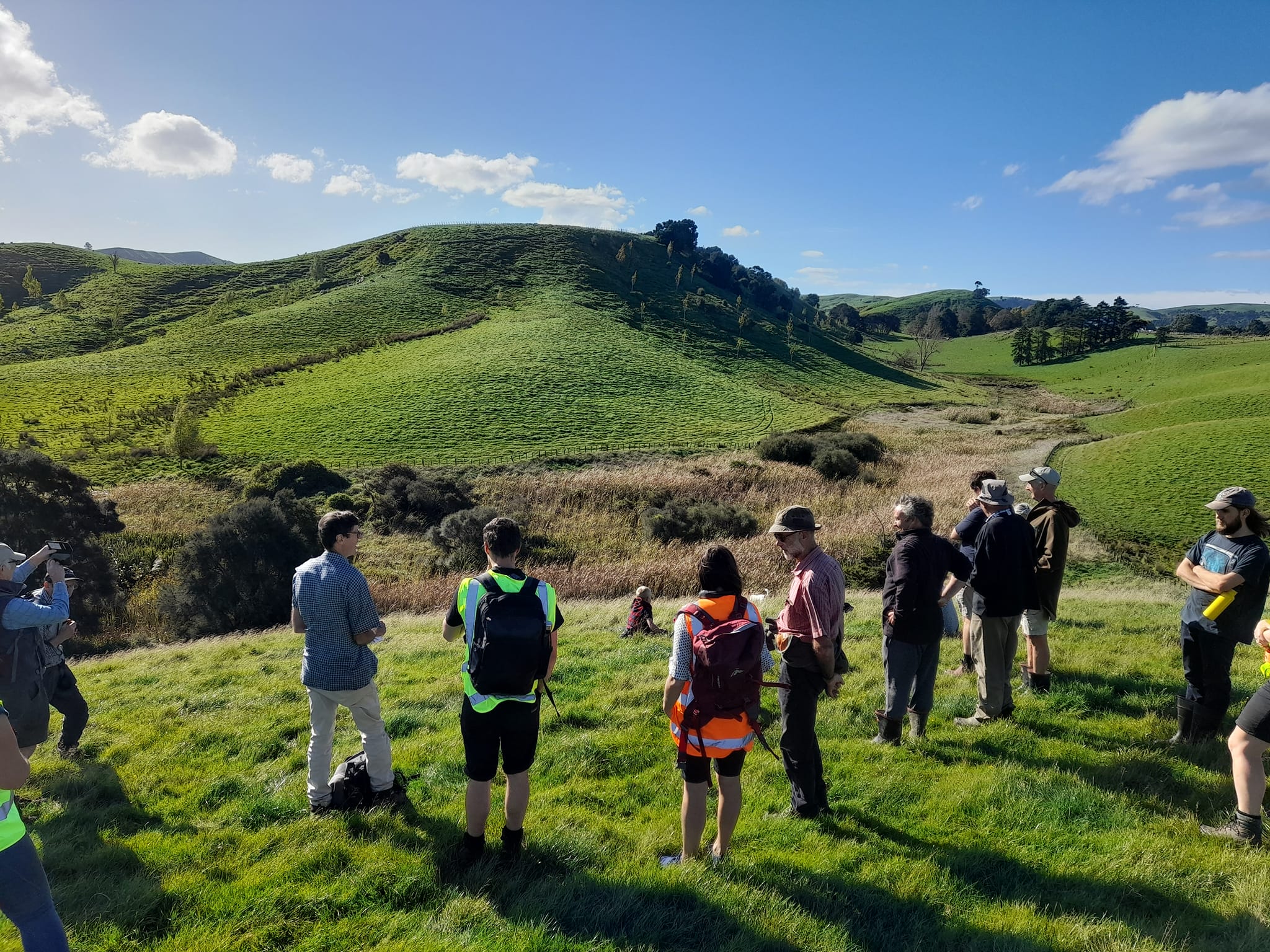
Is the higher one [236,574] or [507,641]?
[507,641]

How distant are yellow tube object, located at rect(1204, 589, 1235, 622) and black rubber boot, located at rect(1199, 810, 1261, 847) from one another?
1567 millimetres

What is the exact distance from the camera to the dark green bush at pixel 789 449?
1336 inches

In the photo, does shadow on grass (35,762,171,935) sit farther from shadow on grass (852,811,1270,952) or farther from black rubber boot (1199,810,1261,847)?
black rubber boot (1199,810,1261,847)

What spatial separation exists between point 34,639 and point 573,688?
16.5 ft

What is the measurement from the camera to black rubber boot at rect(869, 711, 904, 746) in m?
5.72

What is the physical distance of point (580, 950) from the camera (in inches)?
134

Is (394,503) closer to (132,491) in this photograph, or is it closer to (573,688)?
(132,491)

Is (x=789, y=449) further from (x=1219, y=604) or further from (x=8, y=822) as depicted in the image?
Result: (x=8, y=822)

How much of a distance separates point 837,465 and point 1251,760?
2722cm

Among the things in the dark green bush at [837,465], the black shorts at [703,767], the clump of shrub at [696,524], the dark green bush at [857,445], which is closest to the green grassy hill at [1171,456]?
the dark green bush at [857,445]

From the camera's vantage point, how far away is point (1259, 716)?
156 inches

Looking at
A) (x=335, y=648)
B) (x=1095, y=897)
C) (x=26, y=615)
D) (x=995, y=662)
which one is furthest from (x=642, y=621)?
(x=26, y=615)

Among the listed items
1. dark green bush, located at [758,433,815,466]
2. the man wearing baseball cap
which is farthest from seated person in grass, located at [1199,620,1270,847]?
dark green bush, located at [758,433,815,466]

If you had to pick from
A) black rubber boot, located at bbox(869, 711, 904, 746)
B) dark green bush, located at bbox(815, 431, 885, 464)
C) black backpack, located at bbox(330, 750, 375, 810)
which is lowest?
black backpack, located at bbox(330, 750, 375, 810)
